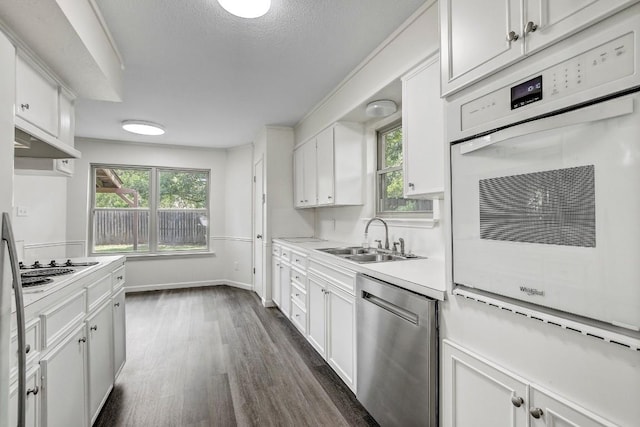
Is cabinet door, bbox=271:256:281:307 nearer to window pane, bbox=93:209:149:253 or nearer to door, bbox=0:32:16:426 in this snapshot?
window pane, bbox=93:209:149:253

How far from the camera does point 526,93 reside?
100 centimetres

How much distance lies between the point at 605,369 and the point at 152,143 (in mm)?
5824

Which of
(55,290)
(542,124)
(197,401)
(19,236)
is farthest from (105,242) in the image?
(542,124)

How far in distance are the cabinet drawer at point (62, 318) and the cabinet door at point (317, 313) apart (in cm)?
157

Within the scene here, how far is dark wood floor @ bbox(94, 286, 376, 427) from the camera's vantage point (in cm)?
192

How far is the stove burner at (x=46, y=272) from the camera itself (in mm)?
1600

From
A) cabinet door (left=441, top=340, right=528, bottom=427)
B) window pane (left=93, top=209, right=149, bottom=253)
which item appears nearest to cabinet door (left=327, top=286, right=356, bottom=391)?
cabinet door (left=441, top=340, right=528, bottom=427)

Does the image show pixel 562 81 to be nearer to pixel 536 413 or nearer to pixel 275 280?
pixel 536 413

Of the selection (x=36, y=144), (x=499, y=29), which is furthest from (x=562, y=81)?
(x=36, y=144)

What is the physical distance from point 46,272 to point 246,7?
1839 mm

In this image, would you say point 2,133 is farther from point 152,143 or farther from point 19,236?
point 152,143

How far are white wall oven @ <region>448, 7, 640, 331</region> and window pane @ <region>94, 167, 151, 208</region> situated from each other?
536 cm

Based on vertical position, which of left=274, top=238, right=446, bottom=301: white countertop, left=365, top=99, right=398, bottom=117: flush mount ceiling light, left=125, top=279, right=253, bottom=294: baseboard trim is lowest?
left=125, top=279, right=253, bottom=294: baseboard trim

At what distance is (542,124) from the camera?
37.2 inches
